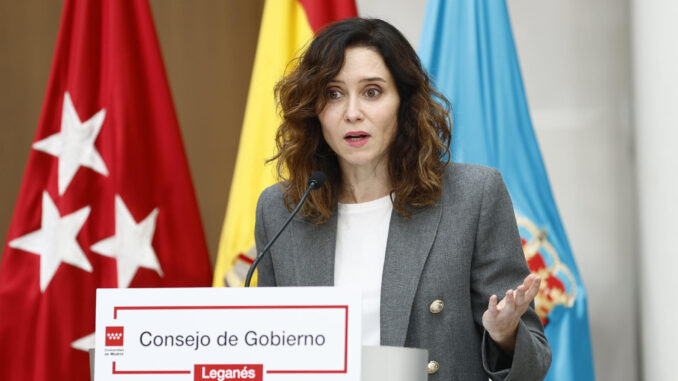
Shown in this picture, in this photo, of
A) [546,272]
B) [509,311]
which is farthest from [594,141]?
[509,311]

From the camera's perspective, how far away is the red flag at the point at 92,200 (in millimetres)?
2803

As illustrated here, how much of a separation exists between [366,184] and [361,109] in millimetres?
206

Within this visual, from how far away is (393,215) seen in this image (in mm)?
1828

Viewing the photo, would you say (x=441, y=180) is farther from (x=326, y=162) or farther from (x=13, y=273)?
(x=13, y=273)

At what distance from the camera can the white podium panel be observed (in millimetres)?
1195

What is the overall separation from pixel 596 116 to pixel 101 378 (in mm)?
2277

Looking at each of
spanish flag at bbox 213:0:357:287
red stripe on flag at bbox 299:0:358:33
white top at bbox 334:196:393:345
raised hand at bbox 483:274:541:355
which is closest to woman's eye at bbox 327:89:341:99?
white top at bbox 334:196:393:345

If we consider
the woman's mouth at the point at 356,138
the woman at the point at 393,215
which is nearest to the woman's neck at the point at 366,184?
the woman at the point at 393,215

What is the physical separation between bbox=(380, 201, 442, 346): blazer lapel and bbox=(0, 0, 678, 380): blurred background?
57cm

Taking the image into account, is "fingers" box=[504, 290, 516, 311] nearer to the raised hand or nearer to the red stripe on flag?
the raised hand

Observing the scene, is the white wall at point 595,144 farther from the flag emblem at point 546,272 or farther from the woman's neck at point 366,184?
Answer: the woman's neck at point 366,184

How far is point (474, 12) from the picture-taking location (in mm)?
2760

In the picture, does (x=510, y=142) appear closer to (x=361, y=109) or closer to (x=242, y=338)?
(x=361, y=109)

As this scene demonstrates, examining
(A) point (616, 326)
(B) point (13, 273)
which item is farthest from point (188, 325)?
(A) point (616, 326)
